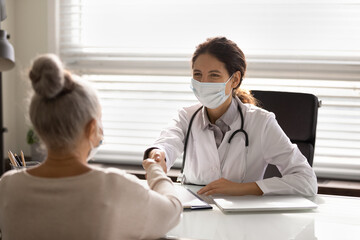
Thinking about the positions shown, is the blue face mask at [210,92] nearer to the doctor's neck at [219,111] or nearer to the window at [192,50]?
the doctor's neck at [219,111]

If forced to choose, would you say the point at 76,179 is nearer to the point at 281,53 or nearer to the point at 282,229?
the point at 282,229

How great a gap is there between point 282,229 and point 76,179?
25.3 inches

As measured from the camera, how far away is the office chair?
2.19 m

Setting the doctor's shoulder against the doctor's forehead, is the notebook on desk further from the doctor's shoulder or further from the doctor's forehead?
the doctor's forehead

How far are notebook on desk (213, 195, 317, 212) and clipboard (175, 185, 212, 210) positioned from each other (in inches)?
2.0

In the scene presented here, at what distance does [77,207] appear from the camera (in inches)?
39.6

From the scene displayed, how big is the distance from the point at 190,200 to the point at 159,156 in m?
0.27

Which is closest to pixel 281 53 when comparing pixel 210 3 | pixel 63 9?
pixel 210 3

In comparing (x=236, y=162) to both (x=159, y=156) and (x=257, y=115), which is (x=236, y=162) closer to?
(x=257, y=115)

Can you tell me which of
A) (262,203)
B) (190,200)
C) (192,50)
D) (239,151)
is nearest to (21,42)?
(192,50)

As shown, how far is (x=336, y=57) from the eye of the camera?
2963 millimetres

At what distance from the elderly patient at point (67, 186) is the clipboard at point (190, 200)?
44 centimetres

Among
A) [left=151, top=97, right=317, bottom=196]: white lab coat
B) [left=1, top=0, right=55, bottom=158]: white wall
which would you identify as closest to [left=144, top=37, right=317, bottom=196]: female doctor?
[left=151, top=97, right=317, bottom=196]: white lab coat

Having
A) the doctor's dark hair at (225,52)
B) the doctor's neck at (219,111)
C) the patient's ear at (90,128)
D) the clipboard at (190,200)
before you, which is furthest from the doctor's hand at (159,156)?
the patient's ear at (90,128)
